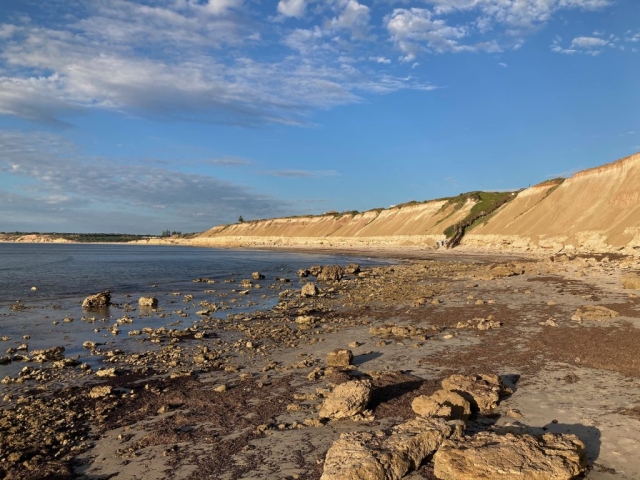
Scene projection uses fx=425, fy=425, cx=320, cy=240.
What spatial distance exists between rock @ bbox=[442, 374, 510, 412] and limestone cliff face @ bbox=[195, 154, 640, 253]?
123 ft

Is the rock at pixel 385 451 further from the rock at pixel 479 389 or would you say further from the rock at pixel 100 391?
the rock at pixel 100 391

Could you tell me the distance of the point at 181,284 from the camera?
33938 millimetres

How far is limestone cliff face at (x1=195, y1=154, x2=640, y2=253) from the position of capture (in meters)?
46.3

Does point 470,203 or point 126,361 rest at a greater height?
point 470,203

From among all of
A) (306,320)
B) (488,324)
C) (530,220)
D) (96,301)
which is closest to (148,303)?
(96,301)

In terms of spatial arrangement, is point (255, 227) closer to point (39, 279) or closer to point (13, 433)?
point (39, 279)

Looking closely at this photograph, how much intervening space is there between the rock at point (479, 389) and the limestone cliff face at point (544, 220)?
37.5 meters

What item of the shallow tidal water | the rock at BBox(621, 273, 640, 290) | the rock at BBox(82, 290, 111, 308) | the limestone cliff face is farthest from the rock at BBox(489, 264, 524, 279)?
the rock at BBox(82, 290, 111, 308)

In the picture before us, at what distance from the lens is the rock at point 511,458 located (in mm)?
5336

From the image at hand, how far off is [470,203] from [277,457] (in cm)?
8946

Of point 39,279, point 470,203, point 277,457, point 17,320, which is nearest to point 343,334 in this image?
point 277,457

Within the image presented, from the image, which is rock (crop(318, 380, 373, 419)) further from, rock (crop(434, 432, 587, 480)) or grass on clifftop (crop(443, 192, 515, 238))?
grass on clifftop (crop(443, 192, 515, 238))

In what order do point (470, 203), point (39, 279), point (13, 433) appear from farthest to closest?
point (470, 203) < point (39, 279) < point (13, 433)

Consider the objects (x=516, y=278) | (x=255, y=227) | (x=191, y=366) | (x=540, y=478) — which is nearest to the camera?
(x=540, y=478)
